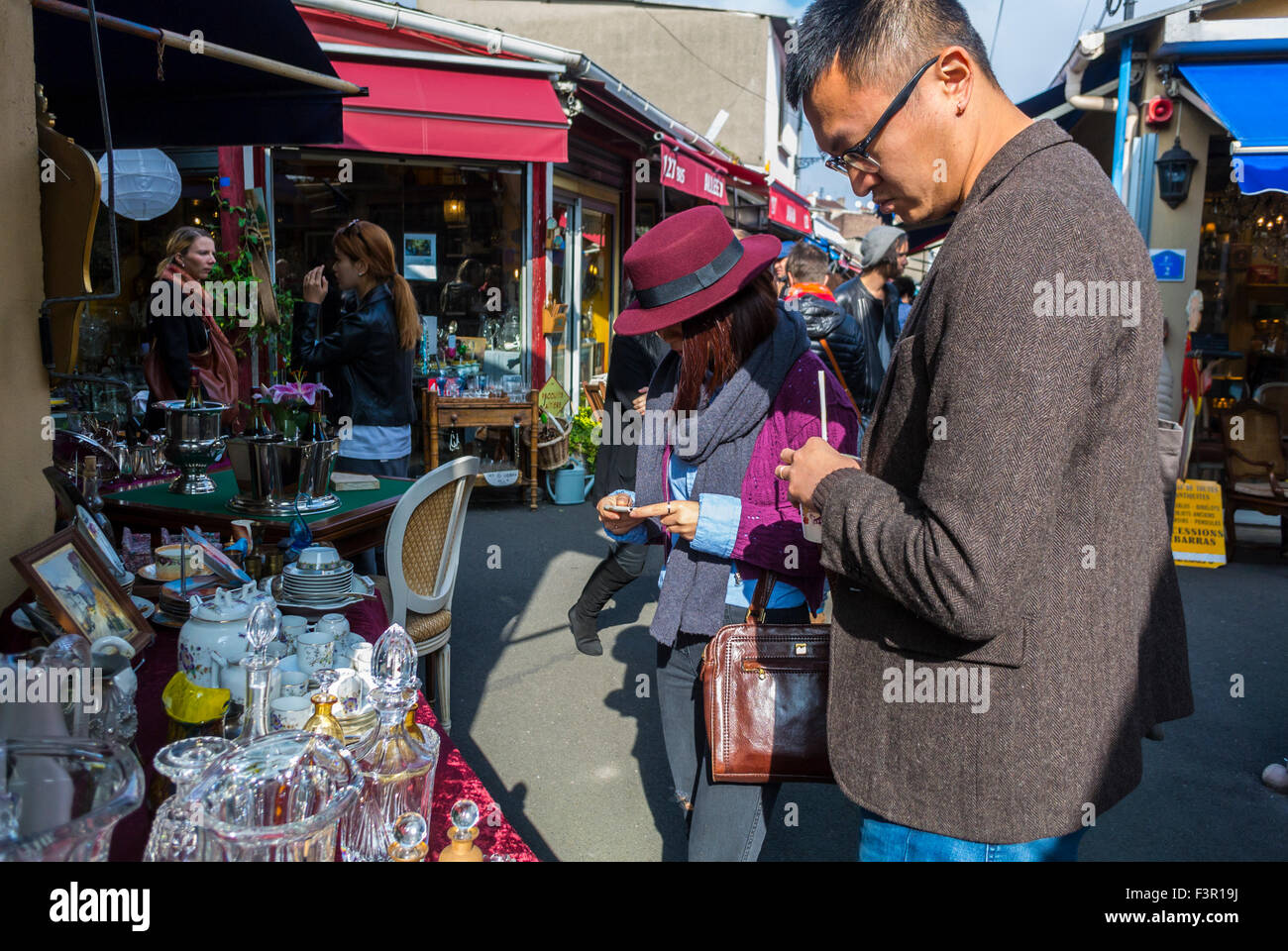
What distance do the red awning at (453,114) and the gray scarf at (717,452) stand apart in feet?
18.2

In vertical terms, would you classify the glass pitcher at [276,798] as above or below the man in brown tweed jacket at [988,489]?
below

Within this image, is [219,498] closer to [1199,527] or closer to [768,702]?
[768,702]

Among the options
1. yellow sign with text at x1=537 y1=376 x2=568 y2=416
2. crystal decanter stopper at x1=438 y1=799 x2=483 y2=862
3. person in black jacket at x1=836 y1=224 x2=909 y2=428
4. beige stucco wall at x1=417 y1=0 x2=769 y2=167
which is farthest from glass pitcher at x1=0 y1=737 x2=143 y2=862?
beige stucco wall at x1=417 y1=0 x2=769 y2=167

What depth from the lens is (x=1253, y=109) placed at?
281 inches

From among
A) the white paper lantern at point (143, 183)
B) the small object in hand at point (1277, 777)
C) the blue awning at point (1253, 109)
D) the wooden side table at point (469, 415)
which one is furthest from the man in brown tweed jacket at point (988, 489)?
the wooden side table at point (469, 415)

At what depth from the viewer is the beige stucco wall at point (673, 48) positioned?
61.6ft

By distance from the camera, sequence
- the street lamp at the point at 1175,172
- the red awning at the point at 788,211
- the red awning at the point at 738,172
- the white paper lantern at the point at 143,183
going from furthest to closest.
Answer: the red awning at the point at 788,211 < the red awning at the point at 738,172 < the street lamp at the point at 1175,172 < the white paper lantern at the point at 143,183

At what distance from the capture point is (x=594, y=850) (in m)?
3.06

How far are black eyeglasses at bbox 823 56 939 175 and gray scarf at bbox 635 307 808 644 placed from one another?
0.82m

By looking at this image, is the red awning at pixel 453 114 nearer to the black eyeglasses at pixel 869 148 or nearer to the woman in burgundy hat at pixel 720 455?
the woman in burgundy hat at pixel 720 455

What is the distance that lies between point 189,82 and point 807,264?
12.4 ft

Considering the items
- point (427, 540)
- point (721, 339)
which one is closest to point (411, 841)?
point (721, 339)

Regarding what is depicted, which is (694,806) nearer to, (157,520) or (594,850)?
(594,850)

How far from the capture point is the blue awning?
6660 millimetres
